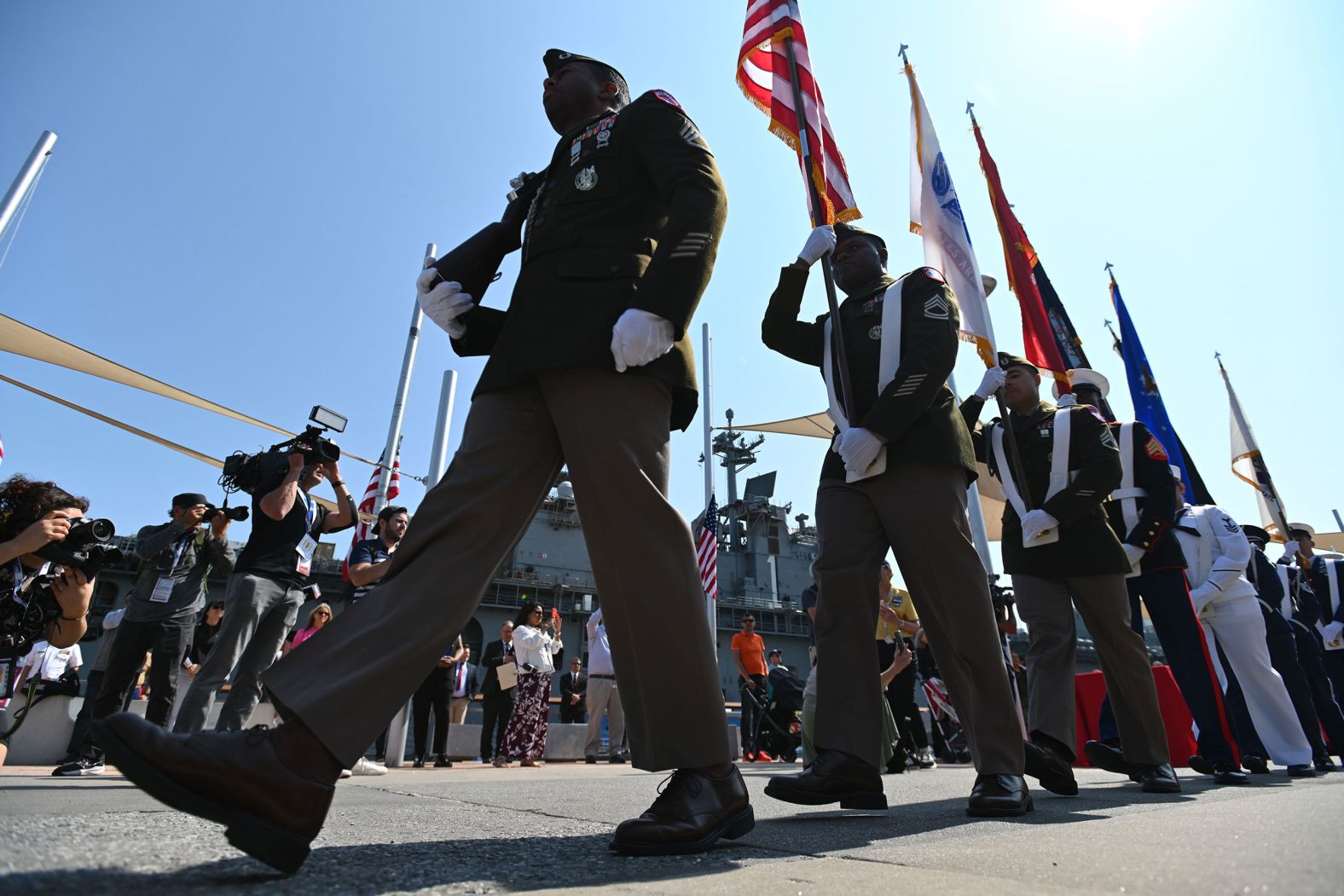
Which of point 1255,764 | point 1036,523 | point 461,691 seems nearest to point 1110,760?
point 1036,523

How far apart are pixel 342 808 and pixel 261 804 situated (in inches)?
43.5

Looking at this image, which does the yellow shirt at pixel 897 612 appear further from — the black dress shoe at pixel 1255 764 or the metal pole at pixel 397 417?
the metal pole at pixel 397 417

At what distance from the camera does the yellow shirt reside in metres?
6.35

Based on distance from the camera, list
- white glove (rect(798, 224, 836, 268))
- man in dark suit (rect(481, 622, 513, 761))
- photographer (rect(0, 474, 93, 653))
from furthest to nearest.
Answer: man in dark suit (rect(481, 622, 513, 761))
white glove (rect(798, 224, 836, 268))
photographer (rect(0, 474, 93, 653))

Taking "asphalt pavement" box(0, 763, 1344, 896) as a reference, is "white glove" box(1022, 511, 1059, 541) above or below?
above

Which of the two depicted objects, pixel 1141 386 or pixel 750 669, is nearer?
pixel 750 669

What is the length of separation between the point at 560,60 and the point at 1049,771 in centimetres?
290

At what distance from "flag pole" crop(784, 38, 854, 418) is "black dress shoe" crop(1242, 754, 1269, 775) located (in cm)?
364

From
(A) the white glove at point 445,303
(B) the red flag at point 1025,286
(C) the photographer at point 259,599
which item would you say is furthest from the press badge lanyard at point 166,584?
(B) the red flag at point 1025,286

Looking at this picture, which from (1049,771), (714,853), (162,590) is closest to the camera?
(714,853)

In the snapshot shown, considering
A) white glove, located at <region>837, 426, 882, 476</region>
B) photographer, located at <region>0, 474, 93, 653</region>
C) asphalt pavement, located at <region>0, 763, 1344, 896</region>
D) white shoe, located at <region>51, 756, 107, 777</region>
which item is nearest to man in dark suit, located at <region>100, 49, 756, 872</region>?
asphalt pavement, located at <region>0, 763, 1344, 896</region>

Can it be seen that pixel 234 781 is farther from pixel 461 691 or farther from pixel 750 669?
pixel 461 691

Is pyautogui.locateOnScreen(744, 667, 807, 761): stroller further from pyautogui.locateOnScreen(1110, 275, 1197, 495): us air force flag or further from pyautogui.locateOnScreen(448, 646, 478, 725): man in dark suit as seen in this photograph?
pyautogui.locateOnScreen(1110, 275, 1197, 495): us air force flag

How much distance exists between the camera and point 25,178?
29.1ft
